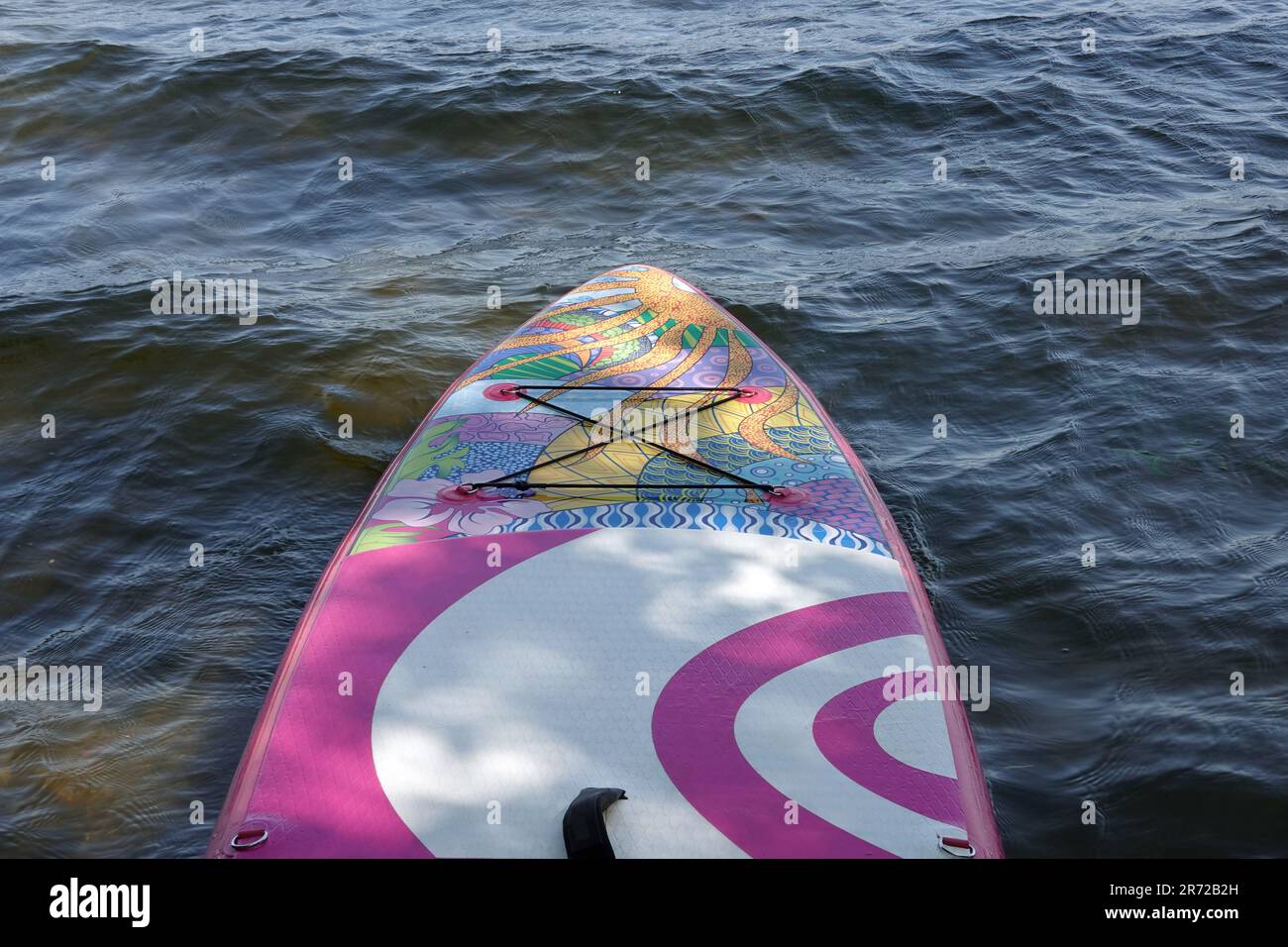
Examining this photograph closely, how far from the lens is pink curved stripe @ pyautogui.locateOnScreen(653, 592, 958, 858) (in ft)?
11.3

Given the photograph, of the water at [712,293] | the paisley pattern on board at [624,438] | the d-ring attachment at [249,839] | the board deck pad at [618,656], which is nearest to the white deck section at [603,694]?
the board deck pad at [618,656]

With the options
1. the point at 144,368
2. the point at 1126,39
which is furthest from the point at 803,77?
the point at 144,368

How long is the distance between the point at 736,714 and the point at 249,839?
4.96 ft

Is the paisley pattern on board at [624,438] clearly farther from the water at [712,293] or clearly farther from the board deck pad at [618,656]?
the water at [712,293]

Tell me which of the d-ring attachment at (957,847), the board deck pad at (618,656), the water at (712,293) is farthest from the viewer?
the water at (712,293)

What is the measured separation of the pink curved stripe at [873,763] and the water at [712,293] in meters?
0.88

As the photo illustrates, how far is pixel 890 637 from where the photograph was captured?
4.29 meters

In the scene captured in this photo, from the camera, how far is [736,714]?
3.86 m

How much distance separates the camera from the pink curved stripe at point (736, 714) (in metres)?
3.46

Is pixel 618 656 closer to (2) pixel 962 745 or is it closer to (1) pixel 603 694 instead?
Result: (1) pixel 603 694

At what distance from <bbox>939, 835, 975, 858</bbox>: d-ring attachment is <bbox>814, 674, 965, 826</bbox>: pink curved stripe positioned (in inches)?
3.5

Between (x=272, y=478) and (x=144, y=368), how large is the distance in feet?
5.22

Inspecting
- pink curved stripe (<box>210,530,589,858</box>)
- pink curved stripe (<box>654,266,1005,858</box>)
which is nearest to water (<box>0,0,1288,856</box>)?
pink curved stripe (<box>654,266,1005,858</box>)

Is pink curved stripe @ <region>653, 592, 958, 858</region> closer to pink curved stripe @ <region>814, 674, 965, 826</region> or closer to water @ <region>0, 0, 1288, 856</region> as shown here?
pink curved stripe @ <region>814, 674, 965, 826</region>
